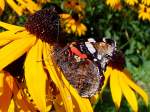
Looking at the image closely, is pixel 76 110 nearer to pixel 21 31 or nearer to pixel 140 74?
pixel 21 31

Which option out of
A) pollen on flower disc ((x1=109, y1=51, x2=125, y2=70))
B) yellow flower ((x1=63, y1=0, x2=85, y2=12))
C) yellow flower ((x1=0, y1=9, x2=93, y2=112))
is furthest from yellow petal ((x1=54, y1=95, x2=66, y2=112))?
yellow flower ((x1=63, y1=0, x2=85, y2=12))

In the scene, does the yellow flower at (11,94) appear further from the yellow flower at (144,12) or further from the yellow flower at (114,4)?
the yellow flower at (144,12)

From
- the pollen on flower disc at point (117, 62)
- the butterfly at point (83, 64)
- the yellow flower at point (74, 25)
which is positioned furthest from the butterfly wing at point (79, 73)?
the yellow flower at point (74, 25)

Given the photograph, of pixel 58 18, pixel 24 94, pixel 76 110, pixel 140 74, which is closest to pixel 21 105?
pixel 24 94

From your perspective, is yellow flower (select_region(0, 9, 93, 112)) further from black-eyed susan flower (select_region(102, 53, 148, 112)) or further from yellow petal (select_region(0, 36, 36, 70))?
black-eyed susan flower (select_region(102, 53, 148, 112))

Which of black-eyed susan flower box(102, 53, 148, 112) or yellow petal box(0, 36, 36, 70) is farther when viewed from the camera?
black-eyed susan flower box(102, 53, 148, 112)

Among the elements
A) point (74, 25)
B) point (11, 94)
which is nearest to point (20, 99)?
point (11, 94)
